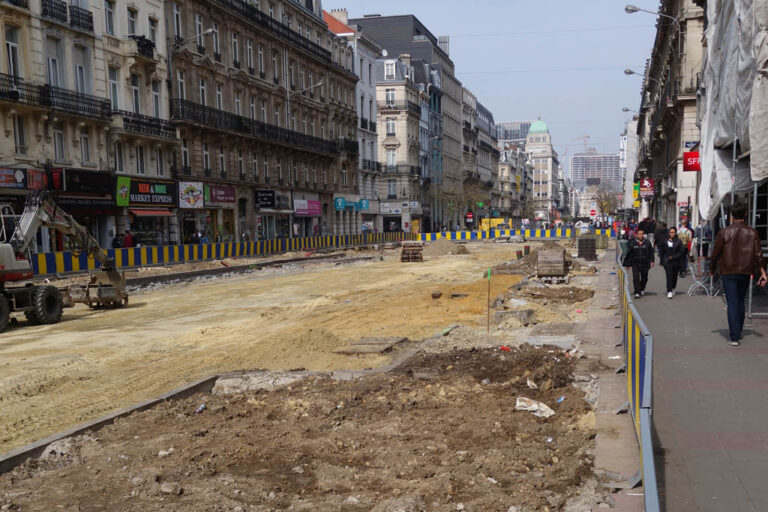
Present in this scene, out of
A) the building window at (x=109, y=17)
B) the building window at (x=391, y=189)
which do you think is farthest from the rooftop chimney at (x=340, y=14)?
the building window at (x=109, y=17)

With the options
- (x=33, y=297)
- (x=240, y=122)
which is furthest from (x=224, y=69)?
(x=33, y=297)

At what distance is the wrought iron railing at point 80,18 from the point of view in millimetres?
30266

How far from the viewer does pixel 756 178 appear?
10.6 metres

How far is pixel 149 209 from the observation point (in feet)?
115

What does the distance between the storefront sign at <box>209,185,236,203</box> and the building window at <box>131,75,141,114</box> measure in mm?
7011

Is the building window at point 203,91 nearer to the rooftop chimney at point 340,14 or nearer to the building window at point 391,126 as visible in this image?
the rooftop chimney at point 340,14

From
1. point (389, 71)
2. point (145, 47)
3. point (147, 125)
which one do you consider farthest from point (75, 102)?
point (389, 71)

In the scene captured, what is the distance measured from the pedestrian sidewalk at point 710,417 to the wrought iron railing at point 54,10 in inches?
1100

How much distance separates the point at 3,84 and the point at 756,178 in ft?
87.6

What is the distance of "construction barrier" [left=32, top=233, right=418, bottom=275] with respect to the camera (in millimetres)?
24859

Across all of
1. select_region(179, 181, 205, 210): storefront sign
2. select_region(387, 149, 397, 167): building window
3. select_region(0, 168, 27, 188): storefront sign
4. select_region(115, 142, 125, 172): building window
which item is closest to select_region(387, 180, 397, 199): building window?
select_region(387, 149, 397, 167): building window

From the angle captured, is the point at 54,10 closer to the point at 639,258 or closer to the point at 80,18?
the point at 80,18

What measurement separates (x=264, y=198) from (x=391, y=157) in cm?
3586

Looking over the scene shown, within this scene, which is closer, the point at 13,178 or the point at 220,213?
the point at 13,178
